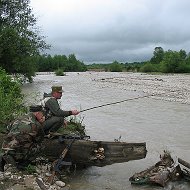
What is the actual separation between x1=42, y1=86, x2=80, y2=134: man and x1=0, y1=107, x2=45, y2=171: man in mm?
195

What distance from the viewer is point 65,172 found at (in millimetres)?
10594

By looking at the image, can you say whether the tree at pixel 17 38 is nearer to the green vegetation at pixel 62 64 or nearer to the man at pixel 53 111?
the man at pixel 53 111

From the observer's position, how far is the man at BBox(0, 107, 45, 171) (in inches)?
396

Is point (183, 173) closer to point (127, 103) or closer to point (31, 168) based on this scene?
point (31, 168)

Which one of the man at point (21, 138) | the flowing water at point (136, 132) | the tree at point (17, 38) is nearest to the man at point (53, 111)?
the man at point (21, 138)

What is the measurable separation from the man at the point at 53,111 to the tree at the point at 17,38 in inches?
1022

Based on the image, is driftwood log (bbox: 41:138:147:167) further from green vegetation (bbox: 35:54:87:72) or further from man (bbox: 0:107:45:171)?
green vegetation (bbox: 35:54:87:72)

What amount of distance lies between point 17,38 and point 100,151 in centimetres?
2785

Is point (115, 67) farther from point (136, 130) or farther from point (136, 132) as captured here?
point (136, 132)

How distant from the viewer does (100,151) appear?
10188 millimetres

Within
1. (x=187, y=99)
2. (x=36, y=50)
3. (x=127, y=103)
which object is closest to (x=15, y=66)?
(x=36, y=50)

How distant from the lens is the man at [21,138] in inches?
396

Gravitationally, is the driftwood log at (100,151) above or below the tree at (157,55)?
below

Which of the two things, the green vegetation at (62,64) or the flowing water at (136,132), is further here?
the green vegetation at (62,64)
